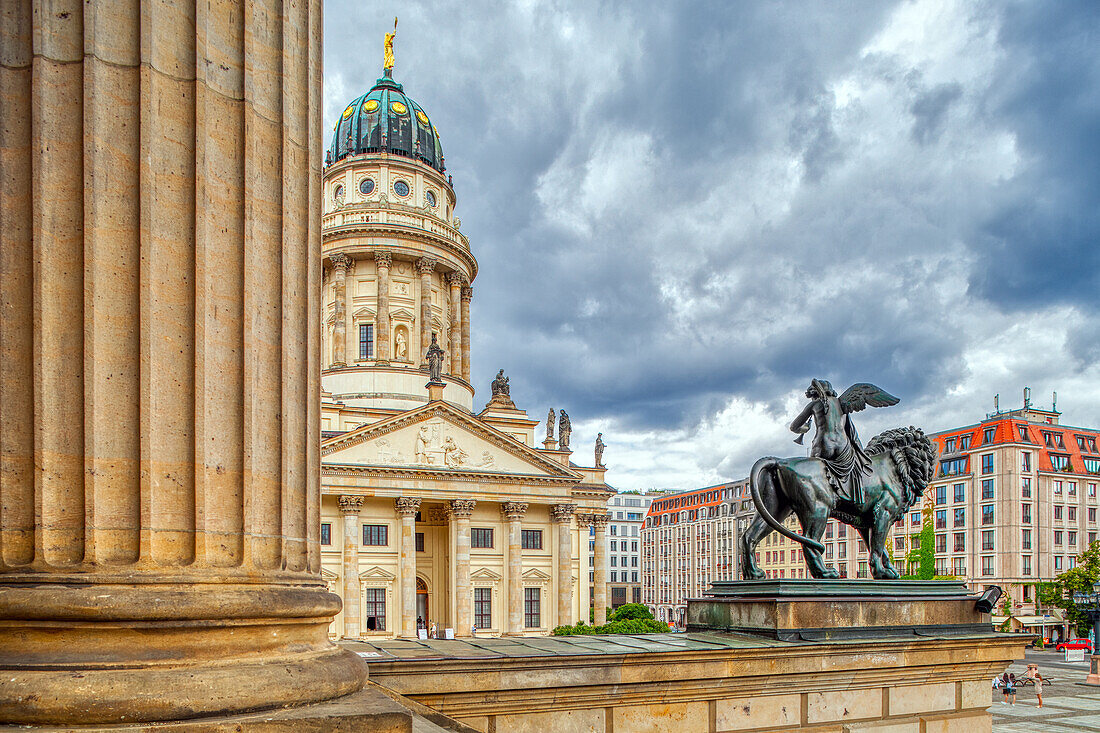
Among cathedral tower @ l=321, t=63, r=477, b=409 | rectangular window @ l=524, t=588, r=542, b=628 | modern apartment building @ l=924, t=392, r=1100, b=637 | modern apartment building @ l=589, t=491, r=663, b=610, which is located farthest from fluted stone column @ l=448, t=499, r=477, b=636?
modern apartment building @ l=589, t=491, r=663, b=610

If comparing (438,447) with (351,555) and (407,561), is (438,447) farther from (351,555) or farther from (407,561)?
(351,555)

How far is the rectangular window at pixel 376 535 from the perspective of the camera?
6006cm

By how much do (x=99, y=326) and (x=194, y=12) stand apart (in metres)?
1.71

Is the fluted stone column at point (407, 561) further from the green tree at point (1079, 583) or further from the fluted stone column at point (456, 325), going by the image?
the green tree at point (1079, 583)

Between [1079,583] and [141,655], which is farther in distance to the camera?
[1079,583]

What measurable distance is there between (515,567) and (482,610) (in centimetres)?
355

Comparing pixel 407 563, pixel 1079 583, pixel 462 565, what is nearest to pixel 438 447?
pixel 407 563

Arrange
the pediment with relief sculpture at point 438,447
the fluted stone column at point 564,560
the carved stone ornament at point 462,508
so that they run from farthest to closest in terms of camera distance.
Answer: the fluted stone column at point 564,560, the carved stone ornament at point 462,508, the pediment with relief sculpture at point 438,447

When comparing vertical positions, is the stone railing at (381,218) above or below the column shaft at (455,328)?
above

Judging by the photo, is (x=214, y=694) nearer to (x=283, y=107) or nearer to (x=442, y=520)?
(x=283, y=107)

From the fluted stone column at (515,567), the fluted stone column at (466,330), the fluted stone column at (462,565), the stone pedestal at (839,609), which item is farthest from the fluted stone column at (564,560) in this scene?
the stone pedestal at (839,609)

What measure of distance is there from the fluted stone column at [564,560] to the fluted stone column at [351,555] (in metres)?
13.6

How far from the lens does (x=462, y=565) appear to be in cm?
6088

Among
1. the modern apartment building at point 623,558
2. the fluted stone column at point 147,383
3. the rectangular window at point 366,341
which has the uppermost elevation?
the rectangular window at point 366,341
